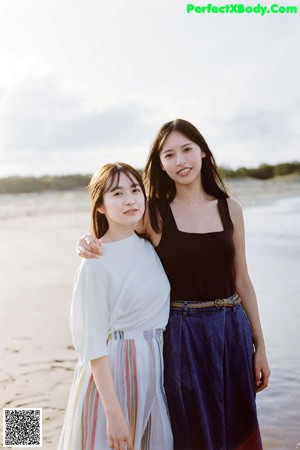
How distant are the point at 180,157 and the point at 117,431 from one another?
69cm

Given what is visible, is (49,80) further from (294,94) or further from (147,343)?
(147,343)

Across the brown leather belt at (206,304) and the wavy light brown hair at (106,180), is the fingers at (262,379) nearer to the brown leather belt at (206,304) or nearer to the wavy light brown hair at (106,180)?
the brown leather belt at (206,304)

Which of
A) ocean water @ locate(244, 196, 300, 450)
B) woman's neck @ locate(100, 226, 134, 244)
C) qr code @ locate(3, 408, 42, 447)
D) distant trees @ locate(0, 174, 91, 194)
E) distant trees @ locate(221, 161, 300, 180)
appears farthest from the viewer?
distant trees @ locate(0, 174, 91, 194)

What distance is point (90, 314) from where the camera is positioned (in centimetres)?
147

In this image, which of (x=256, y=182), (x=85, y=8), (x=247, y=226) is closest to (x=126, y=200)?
(x=85, y=8)

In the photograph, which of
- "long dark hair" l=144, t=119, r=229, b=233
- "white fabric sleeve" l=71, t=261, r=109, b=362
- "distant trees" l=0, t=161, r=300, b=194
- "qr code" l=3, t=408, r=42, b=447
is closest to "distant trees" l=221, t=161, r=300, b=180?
"distant trees" l=0, t=161, r=300, b=194

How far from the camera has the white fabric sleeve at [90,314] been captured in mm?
1466

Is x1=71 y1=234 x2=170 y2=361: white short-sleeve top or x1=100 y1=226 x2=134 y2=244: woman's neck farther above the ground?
x1=100 y1=226 x2=134 y2=244: woman's neck

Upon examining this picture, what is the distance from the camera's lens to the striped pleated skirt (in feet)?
4.99

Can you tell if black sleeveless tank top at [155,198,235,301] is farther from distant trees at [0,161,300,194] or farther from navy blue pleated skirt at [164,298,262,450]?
distant trees at [0,161,300,194]

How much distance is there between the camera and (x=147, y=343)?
5.05 ft

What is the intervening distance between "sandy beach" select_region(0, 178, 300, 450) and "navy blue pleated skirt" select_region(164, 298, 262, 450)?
0.66 metres

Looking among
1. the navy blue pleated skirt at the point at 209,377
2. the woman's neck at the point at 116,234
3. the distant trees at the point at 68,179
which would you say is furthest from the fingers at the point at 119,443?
the distant trees at the point at 68,179

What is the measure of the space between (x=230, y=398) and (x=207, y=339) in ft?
0.57
